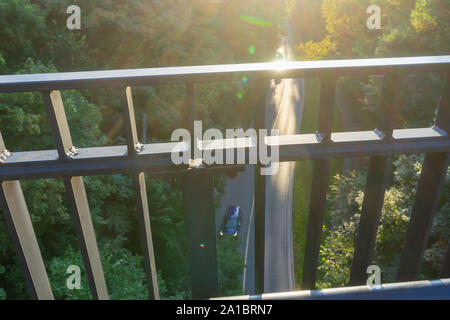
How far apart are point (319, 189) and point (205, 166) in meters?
0.66

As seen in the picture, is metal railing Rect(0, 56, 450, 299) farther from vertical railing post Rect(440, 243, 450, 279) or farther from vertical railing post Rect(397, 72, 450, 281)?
vertical railing post Rect(440, 243, 450, 279)

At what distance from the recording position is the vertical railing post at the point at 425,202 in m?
1.88

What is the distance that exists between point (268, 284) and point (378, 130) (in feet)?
45.9

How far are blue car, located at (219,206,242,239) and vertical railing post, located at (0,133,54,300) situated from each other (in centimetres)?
1470

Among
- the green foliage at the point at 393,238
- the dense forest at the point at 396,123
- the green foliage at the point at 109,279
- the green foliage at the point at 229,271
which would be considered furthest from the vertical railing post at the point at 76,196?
the green foliage at the point at 229,271

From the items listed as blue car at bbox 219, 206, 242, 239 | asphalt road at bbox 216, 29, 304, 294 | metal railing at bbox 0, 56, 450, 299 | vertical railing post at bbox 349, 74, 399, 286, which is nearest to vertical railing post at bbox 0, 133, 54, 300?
metal railing at bbox 0, 56, 450, 299

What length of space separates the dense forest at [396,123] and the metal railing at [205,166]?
3678 millimetres

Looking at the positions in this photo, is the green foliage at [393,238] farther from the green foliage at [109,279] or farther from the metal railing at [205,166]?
the metal railing at [205,166]

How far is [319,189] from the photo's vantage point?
2.03 m

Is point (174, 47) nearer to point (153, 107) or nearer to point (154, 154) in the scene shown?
point (153, 107)

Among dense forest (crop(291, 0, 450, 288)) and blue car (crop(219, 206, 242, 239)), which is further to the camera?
blue car (crop(219, 206, 242, 239))

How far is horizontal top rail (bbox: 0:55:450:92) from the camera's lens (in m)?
1.56

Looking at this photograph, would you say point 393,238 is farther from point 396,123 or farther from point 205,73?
point 205,73

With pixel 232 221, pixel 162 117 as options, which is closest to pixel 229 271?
pixel 232 221
